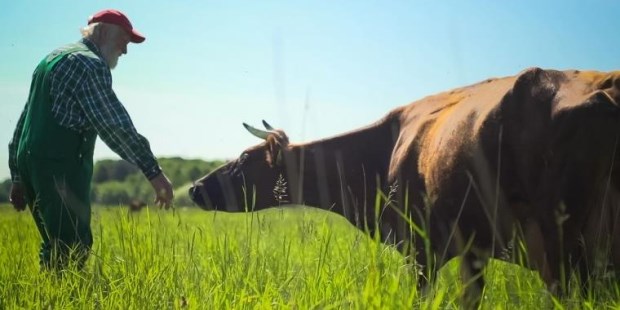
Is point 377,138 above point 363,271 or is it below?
above

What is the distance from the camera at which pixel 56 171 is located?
180 inches

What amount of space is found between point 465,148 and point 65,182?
269cm

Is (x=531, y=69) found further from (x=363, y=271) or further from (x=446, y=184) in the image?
(x=363, y=271)

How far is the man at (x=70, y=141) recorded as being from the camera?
4.47m

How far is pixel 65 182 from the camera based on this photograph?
180 inches

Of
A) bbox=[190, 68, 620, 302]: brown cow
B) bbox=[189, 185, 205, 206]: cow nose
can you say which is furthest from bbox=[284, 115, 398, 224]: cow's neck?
bbox=[189, 185, 205, 206]: cow nose

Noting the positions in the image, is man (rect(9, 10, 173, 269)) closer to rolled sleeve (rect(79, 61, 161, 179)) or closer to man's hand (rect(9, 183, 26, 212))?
rolled sleeve (rect(79, 61, 161, 179))

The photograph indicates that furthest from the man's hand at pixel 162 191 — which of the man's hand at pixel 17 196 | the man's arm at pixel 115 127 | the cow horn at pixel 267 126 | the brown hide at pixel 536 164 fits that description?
the cow horn at pixel 267 126

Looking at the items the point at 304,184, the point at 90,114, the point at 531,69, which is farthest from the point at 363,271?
the point at 304,184

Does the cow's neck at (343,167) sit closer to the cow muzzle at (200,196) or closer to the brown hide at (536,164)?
the cow muzzle at (200,196)

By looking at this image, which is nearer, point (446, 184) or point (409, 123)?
point (446, 184)

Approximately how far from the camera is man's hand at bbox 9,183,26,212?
517cm

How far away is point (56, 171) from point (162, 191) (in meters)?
0.83

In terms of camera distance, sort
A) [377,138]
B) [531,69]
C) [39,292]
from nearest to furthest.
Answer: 1. [39,292]
2. [531,69]
3. [377,138]
